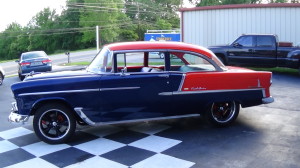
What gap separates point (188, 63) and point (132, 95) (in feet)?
4.48

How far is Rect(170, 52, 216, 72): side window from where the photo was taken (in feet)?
21.7

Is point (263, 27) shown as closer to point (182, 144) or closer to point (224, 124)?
point (224, 124)

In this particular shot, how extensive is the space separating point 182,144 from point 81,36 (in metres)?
68.9

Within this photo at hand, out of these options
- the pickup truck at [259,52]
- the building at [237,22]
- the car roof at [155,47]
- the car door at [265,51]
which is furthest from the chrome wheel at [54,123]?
the building at [237,22]

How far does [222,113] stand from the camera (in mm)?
6812

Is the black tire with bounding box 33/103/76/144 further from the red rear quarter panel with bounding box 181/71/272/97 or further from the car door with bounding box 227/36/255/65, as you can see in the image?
the car door with bounding box 227/36/255/65

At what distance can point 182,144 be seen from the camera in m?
5.79

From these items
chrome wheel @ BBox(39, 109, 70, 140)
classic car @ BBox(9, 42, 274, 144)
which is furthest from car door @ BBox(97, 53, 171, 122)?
chrome wheel @ BBox(39, 109, 70, 140)

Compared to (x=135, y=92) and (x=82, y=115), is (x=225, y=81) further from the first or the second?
(x=82, y=115)

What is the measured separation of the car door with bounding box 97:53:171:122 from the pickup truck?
9044 mm

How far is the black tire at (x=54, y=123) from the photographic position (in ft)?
19.5

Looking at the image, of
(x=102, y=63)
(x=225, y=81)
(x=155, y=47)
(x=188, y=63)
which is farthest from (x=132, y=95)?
(x=225, y=81)

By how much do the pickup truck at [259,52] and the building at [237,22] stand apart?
3.13 metres

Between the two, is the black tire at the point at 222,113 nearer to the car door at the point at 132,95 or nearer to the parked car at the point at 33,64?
the car door at the point at 132,95
